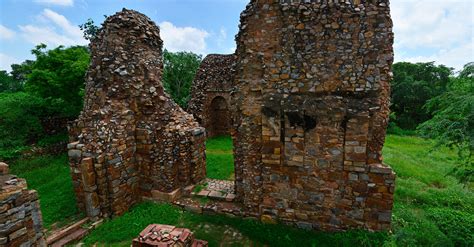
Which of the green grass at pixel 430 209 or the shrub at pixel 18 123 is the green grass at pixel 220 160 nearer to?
the green grass at pixel 430 209

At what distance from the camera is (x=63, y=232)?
18.8ft

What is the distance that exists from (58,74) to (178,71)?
15633mm

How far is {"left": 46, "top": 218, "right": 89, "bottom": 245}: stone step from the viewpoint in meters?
5.48

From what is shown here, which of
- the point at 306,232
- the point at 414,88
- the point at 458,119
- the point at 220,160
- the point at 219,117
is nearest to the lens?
the point at 458,119

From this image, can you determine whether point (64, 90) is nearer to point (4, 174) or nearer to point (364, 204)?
point (4, 174)

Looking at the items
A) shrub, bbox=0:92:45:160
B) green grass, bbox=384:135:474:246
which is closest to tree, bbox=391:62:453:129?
green grass, bbox=384:135:474:246

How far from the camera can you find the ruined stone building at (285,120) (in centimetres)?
500

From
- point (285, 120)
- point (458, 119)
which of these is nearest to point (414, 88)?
point (458, 119)

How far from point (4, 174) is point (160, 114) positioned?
4060 millimetres

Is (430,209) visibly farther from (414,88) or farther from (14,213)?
(414,88)

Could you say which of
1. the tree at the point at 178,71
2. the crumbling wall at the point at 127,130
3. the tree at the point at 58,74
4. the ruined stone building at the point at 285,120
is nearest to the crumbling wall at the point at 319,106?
the ruined stone building at the point at 285,120

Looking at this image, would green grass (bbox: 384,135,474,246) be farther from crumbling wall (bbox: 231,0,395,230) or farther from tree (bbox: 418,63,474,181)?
crumbling wall (bbox: 231,0,395,230)

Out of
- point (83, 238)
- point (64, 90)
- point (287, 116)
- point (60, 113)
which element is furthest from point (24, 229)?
point (60, 113)

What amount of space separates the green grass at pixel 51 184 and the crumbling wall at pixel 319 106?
5.85m
